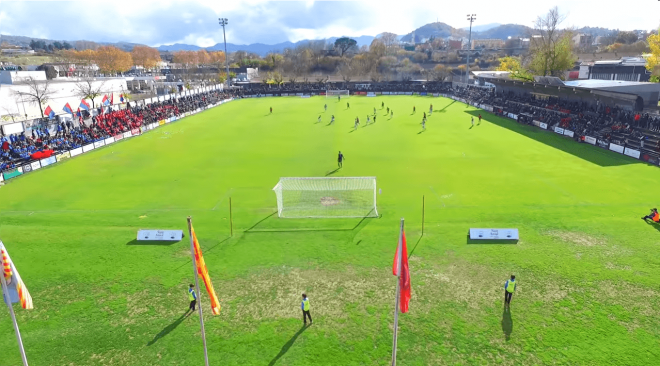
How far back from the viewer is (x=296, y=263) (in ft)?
60.1

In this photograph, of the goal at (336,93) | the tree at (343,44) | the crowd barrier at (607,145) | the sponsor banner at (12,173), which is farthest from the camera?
the tree at (343,44)

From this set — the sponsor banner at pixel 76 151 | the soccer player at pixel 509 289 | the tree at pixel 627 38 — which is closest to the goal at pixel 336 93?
the sponsor banner at pixel 76 151

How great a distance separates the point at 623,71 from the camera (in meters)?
64.4

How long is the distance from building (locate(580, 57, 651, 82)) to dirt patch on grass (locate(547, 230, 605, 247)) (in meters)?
55.9

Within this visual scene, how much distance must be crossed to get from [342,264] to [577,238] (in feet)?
41.0

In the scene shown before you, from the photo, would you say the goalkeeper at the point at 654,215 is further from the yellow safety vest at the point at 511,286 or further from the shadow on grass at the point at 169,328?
the shadow on grass at the point at 169,328

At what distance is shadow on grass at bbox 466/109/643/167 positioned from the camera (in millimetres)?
35188

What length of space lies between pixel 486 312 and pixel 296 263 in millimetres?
8309

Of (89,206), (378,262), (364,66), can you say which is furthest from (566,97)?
(364,66)

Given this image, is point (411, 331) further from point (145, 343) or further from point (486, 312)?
point (145, 343)

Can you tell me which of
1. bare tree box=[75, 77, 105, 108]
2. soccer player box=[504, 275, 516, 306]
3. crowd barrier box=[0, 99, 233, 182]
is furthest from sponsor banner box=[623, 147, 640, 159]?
bare tree box=[75, 77, 105, 108]

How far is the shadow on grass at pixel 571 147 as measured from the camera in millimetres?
35188

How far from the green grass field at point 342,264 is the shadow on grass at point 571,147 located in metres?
0.49

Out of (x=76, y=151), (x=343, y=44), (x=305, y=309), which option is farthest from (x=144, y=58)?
(x=305, y=309)
